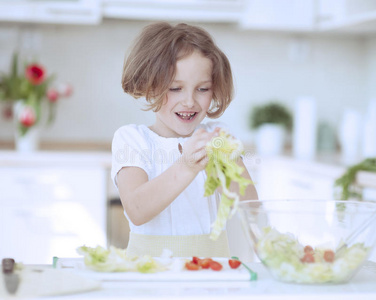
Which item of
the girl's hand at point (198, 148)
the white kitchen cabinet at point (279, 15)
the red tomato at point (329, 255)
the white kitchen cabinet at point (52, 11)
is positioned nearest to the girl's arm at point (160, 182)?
the girl's hand at point (198, 148)

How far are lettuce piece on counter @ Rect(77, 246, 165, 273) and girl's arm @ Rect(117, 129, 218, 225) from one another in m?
0.17

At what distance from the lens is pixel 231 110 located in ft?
10.9

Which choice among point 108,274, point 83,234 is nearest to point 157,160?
point 108,274

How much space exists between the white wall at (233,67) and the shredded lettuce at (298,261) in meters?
2.36

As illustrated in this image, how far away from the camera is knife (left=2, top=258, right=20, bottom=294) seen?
0.73 metres

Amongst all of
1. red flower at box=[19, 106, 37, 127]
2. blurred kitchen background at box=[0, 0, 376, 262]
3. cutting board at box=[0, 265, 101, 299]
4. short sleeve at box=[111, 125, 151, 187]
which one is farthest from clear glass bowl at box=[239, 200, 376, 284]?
red flower at box=[19, 106, 37, 127]

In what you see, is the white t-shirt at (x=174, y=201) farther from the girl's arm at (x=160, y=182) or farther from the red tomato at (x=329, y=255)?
the red tomato at (x=329, y=255)

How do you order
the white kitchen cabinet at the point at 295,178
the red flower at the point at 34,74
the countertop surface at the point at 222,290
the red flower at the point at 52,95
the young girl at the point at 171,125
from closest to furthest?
the countertop surface at the point at 222,290 < the young girl at the point at 171,125 < the white kitchen cabinet at the point at 295,178 < the red flower at the point at 34,74 < the red flower at the point at 52,95

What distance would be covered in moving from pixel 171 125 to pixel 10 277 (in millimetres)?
578

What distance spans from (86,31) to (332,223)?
2.58 metres

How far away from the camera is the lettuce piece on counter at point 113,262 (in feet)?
2.69

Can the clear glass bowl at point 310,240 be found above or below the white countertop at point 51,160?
below

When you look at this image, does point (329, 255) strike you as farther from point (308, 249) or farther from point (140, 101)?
point (140, 101)

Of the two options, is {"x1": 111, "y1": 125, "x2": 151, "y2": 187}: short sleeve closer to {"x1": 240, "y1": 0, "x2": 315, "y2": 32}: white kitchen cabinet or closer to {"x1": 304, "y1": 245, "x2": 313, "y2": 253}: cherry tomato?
{"x1": 304, "y1": 245, "x2": 313, "y2": 253}: cherry tomato
